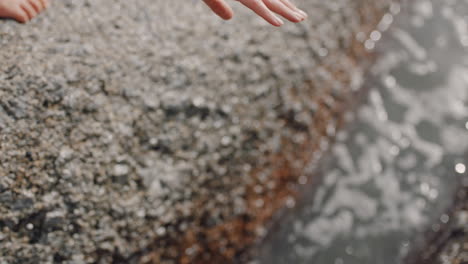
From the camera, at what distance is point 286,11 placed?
157 cm

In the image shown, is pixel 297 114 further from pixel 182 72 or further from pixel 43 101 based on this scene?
pixel 43 101

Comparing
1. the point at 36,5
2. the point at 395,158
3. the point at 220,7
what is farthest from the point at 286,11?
the point at 395,158

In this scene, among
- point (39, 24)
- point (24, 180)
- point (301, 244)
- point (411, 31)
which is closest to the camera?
point (24, 180)

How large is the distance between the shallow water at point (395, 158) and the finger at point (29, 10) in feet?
6.01

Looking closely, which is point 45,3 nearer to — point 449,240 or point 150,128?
point 150,128

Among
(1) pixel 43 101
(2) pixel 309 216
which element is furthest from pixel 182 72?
(2) pixel 309 216

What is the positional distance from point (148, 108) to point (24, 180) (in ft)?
2.29

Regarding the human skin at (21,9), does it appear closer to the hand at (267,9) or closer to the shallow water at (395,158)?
the hand at (267,9)

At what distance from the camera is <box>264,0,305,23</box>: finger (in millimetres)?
1564

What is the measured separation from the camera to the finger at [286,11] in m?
1.56

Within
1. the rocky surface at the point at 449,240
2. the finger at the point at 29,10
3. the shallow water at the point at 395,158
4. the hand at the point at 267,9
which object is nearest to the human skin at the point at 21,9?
the finger at the point at 29,10

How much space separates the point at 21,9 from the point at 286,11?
51.0 inches

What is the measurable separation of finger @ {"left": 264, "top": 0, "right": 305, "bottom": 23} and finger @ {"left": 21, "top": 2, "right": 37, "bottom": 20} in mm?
1198

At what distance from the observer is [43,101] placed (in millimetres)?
1946
